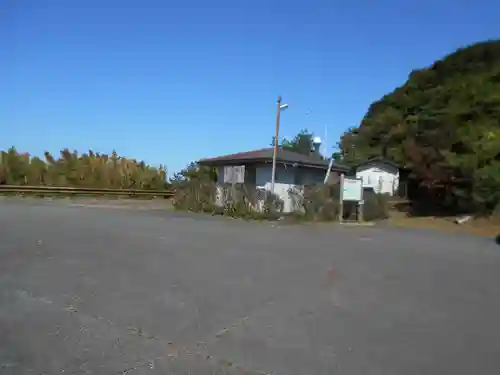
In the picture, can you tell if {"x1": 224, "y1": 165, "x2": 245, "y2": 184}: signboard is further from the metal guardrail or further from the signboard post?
the metal guardrail

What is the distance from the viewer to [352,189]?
70.3ft

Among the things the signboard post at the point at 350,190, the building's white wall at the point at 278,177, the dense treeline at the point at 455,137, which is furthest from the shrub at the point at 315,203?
the dense treeline at the point at 455,137

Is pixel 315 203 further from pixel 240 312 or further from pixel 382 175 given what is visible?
pixel 382 175

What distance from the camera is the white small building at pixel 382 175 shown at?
138 feet

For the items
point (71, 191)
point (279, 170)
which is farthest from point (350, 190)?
point (71, 191)

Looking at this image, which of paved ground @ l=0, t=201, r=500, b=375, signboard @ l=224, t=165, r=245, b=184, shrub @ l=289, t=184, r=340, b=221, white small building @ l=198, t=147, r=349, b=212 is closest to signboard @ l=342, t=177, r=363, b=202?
shrub @ l=289, t=184, r=340, b=221

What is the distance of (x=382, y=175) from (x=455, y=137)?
53.6 ft

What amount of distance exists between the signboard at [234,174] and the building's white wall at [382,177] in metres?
18.5

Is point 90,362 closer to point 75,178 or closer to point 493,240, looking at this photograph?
point 493,240

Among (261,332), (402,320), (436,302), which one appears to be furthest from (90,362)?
(436,302)

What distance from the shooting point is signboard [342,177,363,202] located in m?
21.2

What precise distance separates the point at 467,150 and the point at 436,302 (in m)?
21.6

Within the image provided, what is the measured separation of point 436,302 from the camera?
19.6 ft

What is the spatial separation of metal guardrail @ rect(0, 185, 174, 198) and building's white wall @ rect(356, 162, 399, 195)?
63.3ft
